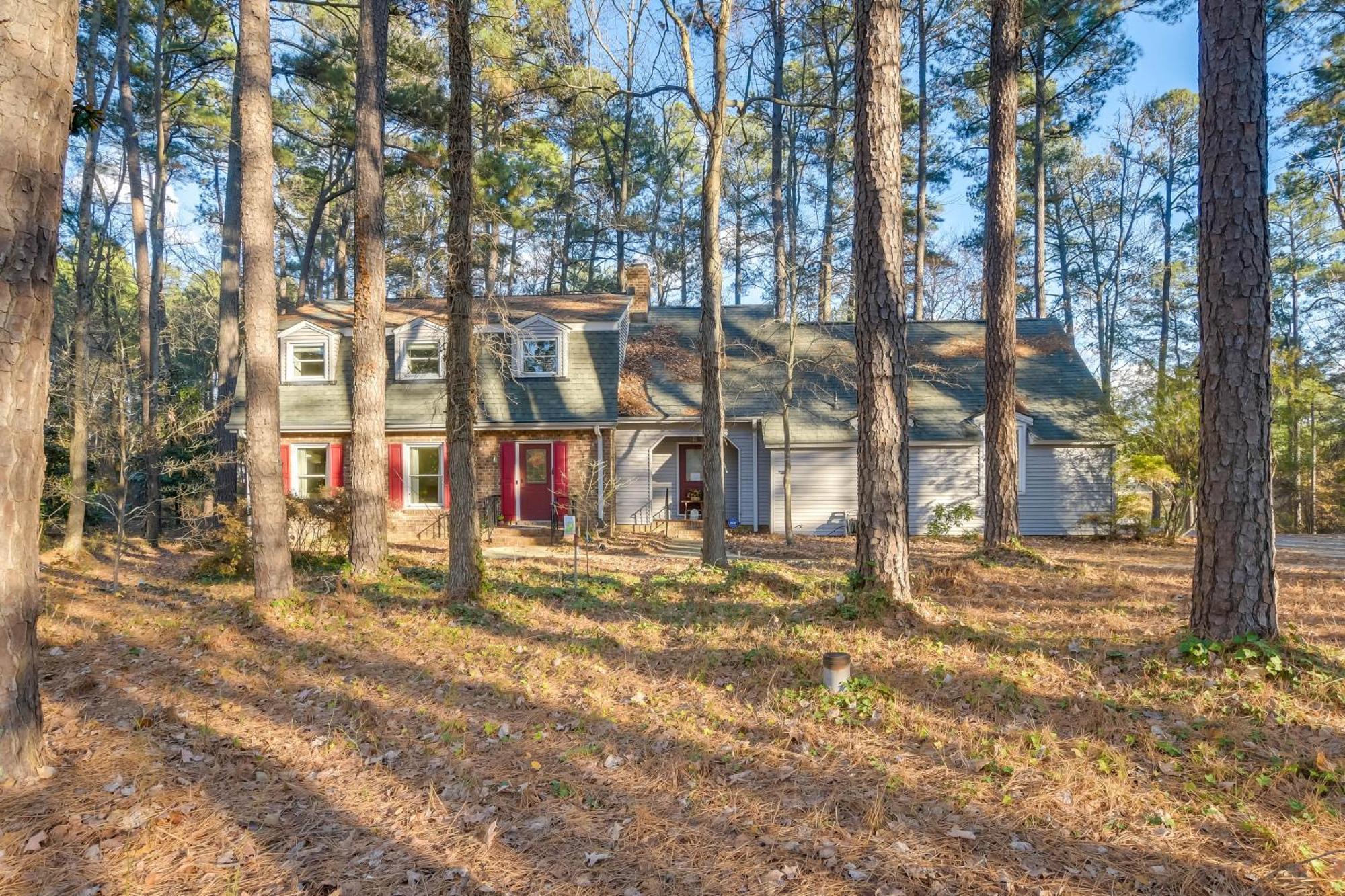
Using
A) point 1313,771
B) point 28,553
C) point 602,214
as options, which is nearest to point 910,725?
point 1313,771

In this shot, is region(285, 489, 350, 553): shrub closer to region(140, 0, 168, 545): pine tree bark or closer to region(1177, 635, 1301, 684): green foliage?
region(140, 0, 168, 545): pine tree bark

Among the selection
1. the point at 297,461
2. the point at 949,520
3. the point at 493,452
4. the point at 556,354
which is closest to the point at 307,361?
the point at 297,461

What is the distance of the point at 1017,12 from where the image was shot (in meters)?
10.0

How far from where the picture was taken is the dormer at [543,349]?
1678 cm

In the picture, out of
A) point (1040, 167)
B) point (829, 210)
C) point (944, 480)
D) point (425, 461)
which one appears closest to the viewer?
point (425, 461)

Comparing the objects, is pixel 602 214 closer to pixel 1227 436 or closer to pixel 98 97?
pixel 98 97

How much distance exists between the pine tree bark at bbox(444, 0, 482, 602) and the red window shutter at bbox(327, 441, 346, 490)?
33.2 feet

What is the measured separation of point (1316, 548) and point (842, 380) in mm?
9861

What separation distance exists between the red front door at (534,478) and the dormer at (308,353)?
17.8 ft

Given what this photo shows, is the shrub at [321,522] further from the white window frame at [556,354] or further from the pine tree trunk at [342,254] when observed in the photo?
the pine tree trunk at [342,254]

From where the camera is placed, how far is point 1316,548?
13.5 m

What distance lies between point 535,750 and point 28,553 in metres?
2.92

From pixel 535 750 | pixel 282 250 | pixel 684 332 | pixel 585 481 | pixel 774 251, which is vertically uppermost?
pixel 282 250

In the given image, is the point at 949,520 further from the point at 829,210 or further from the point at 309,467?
the point at 309,467
